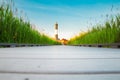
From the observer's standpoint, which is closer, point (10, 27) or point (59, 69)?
point (59, 69)

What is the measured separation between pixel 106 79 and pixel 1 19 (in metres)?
8.33

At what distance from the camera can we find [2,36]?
30.7 ft

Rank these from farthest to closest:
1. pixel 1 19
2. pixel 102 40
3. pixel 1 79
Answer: pixel 102 40 < pixel 1 19 < pixel 1 79

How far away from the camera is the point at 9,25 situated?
9922 millimetres

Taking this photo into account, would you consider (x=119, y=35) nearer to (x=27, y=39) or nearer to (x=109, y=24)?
(x=109, y=24)

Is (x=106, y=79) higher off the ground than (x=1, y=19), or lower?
lower

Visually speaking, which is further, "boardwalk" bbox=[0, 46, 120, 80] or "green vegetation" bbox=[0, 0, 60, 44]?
"green vegetation" bbox=[0, 0, 60, 44]

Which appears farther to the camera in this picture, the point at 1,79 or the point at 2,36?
the point at 2,36

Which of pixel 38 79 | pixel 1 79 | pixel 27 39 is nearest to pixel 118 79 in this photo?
pixel 38 79

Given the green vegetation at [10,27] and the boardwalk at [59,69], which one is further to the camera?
the green vegetation at [10,27]

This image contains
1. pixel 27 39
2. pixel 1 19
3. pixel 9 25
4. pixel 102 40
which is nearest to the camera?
pixel 1 19

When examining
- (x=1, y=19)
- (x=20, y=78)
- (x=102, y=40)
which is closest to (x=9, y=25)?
(x=1, y=19)

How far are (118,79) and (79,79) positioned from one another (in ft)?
0.57

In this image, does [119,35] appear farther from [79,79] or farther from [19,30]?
[79,79]
